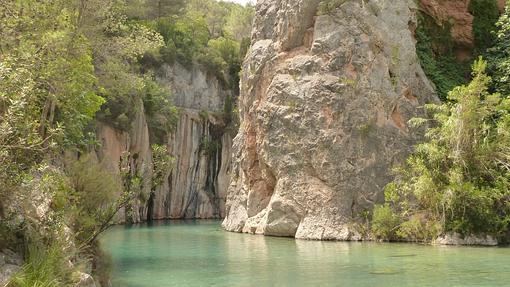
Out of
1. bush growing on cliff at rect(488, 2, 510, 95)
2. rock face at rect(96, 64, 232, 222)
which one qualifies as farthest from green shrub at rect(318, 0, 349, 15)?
rock face at rect(96, 64, 232, 222)

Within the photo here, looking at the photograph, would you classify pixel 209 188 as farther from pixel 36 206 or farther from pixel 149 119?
pixel 36 206

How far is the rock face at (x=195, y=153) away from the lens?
149 ft

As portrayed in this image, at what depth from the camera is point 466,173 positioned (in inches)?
824

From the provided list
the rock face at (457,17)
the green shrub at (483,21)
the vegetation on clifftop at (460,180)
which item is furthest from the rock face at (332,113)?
the green shrub at (483,21)

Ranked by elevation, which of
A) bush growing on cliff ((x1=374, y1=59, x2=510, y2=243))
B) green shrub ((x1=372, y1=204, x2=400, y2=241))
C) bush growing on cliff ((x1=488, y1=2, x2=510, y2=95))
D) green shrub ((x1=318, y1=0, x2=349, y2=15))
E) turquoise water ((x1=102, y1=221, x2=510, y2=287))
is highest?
green shrub ((x1=318, y1=0, x2=349, y2=15))

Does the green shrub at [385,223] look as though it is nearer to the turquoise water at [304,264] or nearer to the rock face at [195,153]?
the turquoise water at [304,264]

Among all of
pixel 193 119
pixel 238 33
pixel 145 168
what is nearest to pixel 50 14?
pixel 145 168

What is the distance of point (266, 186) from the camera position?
27109 millimetres

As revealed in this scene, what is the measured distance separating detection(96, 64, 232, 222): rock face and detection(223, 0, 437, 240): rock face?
728 inches

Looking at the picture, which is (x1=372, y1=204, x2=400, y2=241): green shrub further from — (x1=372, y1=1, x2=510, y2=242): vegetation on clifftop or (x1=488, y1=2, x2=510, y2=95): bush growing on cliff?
(x1=488, y1=2, x2=510, y2=95): bush growing on cliff

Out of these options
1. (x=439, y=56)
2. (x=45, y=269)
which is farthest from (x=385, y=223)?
(x=45, y=269)

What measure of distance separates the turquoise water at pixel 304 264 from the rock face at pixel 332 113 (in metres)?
2.60

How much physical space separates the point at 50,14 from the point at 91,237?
4.79 meters

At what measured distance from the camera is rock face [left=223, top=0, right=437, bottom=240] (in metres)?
23.9
